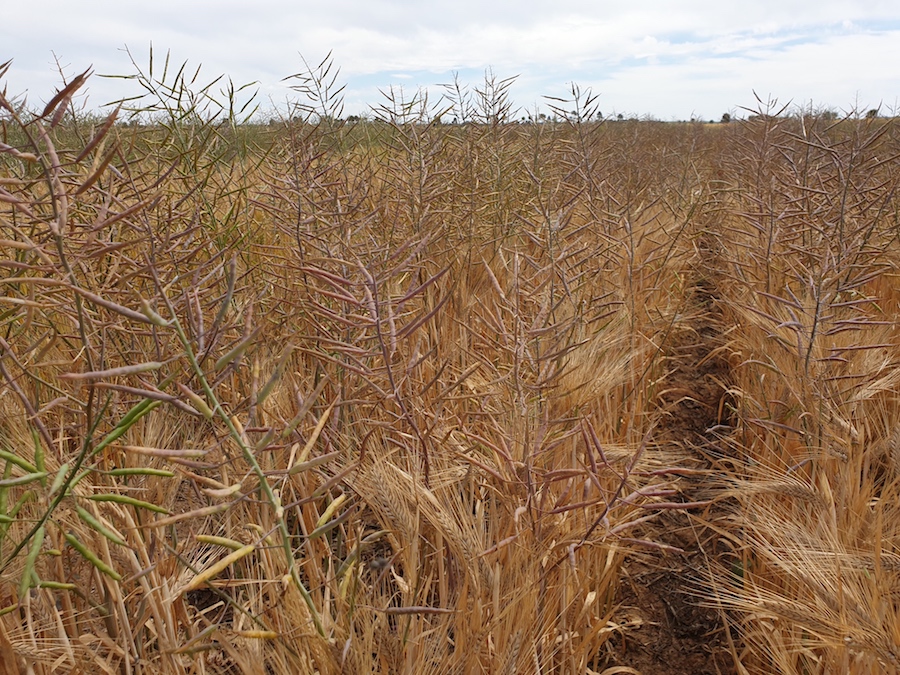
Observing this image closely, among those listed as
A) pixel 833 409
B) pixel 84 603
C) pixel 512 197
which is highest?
pixel 512 197

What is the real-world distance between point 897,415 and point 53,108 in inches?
93.3

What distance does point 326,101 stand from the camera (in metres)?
2.29

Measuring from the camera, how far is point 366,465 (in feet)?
4.75

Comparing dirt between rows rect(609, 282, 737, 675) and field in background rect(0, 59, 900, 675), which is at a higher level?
field in background rect(0, 59, 900, 675)

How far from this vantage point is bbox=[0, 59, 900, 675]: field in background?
939mm

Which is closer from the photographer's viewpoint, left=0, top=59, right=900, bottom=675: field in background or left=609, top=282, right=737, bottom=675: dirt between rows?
left=0, top=59, right=900, bottom=675: field in background

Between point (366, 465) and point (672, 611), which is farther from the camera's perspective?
point (672, 611)

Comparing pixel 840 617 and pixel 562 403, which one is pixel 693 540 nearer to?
pixel 562 403

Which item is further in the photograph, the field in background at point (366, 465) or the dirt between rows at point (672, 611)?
the dirt between rows at point (672, 611)

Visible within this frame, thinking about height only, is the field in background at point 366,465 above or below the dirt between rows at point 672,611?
above

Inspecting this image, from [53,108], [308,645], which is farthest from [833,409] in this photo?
[53,108]

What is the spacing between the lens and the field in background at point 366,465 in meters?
0.94

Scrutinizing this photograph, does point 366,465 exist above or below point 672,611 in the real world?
above

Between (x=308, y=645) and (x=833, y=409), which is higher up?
(x=833, y=409)
